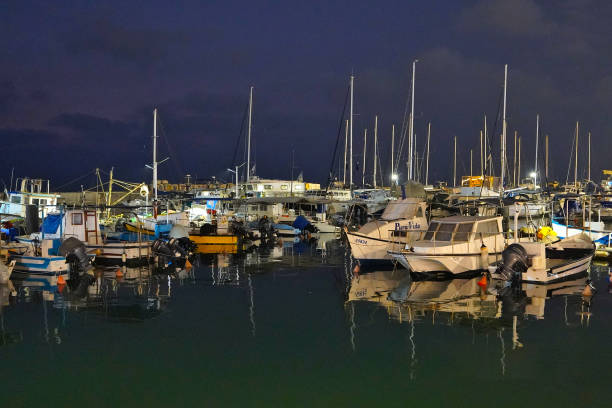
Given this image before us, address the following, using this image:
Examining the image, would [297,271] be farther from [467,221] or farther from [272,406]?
[272,406]

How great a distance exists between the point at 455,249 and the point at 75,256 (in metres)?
17.7

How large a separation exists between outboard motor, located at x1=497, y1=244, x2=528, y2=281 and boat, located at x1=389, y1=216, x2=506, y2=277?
210 cm

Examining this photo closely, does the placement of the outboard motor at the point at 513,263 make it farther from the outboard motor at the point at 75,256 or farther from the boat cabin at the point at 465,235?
the outboard motor at the point at 75,256

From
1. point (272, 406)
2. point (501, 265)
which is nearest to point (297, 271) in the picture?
point (501, 265)

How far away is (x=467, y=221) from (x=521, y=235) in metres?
12.6

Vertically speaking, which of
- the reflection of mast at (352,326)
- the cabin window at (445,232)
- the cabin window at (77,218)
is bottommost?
the reflection of mast at (352,326)

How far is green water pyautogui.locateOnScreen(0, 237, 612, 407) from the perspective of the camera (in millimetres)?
10711

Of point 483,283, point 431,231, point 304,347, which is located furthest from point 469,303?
point 304,347

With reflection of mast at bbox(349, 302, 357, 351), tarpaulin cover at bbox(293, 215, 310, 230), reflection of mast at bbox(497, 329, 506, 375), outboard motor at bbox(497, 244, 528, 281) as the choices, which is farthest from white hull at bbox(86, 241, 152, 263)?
tarpaulin cover at bbox(293, 215, 310, 230)

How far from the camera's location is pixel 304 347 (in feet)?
45.4

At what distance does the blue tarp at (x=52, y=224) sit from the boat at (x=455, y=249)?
18921 mm

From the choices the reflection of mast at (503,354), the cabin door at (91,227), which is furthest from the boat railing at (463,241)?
the cabin door at (91,227)

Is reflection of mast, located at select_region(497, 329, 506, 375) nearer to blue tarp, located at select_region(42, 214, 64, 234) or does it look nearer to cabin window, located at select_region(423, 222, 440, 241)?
cabin window, located at select_region(423, 222, 440, 241)

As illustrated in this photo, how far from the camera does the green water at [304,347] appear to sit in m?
10.7
